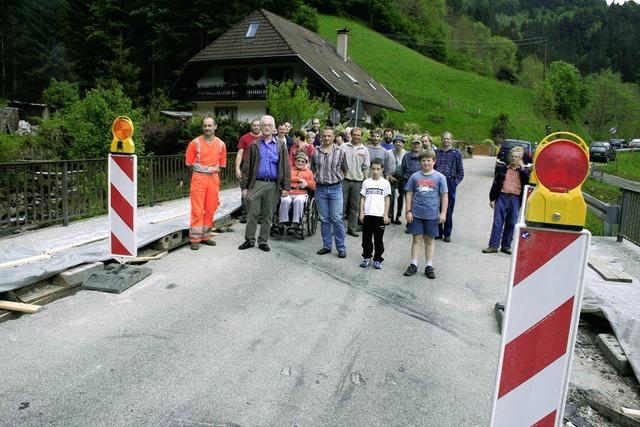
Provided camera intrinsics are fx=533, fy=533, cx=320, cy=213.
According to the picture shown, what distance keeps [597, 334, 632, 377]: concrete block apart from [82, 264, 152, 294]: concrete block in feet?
16.5

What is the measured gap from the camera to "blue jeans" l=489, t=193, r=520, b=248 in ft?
30.2

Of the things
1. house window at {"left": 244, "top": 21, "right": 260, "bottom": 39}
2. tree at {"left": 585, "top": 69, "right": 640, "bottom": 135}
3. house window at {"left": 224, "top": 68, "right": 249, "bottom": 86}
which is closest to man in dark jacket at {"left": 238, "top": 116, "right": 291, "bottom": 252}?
house window at {"left": 224, "top": 68, "right": 249, "bottom": 86}

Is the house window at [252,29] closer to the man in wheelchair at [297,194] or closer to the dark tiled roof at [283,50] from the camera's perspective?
the dark tiled roof at [283,50]

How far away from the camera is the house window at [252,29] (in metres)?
34.0

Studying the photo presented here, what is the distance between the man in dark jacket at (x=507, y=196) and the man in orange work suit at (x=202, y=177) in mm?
4742

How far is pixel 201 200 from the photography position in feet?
27.7

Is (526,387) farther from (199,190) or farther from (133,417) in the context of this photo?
(199,190)

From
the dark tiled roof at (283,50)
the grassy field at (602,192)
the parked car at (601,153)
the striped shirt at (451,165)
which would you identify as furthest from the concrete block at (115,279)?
the parked car at (601,153)

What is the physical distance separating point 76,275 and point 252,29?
1222 inches

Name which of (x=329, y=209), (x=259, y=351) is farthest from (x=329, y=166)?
(x=259, y=351)

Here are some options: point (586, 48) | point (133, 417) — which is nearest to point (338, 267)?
point (133, 417)

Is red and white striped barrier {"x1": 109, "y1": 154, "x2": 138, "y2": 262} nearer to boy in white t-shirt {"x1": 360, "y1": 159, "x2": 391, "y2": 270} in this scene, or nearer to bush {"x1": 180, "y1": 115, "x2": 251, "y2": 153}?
boy in white t-shirt {"x1": 360, "y1": 159, "x2": 391, "y2": 270}

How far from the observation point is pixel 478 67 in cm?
8975

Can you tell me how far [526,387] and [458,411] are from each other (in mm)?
1335
